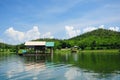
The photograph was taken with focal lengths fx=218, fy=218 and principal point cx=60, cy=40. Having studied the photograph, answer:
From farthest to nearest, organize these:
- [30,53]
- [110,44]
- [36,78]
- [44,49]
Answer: [110,44] → [44,49] → [30,53] → [36,78]

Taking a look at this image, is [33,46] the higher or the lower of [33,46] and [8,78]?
the higher

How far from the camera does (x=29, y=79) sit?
22812 millimetres

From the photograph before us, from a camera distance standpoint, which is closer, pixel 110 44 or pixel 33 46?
pixel 33 46

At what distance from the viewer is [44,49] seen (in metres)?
84.1

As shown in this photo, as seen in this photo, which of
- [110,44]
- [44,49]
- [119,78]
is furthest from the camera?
[110,44]

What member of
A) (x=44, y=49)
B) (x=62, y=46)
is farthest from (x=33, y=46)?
(x=62, y=46)

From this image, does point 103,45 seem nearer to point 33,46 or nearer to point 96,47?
point 96,47

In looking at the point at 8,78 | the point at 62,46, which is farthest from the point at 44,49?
the point at 8,78

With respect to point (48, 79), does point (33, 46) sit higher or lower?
higher

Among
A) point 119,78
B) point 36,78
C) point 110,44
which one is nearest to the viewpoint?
point 119,78

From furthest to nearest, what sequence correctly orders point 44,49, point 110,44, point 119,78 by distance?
point 110,44 < point 44,49 < point 119,78

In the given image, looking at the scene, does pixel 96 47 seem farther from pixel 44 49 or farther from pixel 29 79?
pixel 29 79

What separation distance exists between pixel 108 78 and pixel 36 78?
756cm

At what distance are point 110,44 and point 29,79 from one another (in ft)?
294
